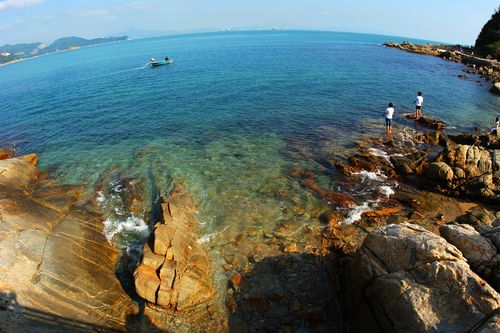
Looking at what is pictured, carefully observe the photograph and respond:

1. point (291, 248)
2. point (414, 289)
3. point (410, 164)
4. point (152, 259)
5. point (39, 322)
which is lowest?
point (39, 322)

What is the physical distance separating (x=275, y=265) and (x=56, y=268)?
12083 millimetres

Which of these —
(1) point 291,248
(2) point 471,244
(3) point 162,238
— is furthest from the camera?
(1) point 291,248

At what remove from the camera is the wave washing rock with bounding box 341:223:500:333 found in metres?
9.45

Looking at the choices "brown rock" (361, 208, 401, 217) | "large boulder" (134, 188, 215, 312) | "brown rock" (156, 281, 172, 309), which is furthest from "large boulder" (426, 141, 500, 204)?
"brown rock" (156, 281, 172, 309)

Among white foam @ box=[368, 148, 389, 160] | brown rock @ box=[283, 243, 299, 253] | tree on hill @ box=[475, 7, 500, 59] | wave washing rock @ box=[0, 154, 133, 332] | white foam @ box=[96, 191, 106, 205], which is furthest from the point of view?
tree on hill @ box=[475, 7, 500, 59]

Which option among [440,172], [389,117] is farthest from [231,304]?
[389,117]

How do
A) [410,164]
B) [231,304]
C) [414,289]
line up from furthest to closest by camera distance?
[410,164], [231,304], [414,289]

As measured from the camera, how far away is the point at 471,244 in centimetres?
1187

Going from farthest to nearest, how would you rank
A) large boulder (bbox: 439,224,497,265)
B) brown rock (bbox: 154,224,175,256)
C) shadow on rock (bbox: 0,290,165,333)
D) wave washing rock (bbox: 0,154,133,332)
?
brown rock (bbox: 154,224,175,256), wave washing rock (bbox: 0,154,133,332), shadow on rock (bbox: 0,290,165,333), large boulder (bbox: 439,224,497,265)

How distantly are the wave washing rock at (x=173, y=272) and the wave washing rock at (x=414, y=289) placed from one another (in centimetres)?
750

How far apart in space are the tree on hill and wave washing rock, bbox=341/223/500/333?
10638 cm

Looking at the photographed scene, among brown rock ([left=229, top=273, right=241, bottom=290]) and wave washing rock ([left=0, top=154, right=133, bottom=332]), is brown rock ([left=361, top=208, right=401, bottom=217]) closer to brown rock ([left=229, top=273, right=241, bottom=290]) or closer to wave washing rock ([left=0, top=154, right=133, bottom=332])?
brown rock ([left=229, top=273, right=241, bottom=290])

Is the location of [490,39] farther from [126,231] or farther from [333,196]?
[126,231]

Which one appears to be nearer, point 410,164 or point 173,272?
point 173,272
